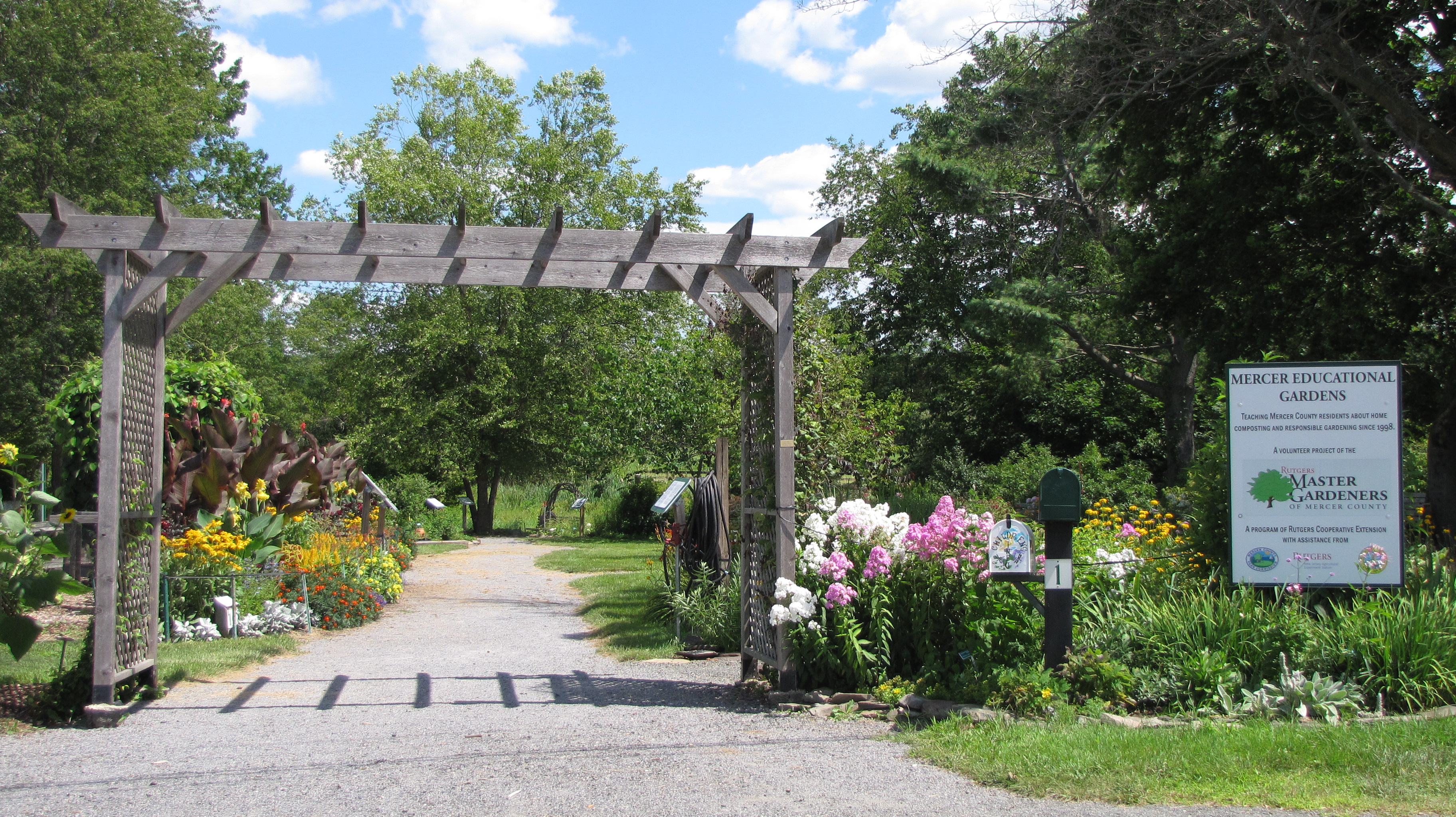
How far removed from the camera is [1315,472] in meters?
6.54

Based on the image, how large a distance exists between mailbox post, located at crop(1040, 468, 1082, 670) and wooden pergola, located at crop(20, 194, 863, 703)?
1788mm

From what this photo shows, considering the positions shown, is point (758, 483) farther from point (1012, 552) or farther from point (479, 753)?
point (479, 753)

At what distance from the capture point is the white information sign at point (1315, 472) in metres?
6.40

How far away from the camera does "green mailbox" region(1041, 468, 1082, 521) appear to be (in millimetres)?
5812

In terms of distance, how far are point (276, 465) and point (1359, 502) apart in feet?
34.9

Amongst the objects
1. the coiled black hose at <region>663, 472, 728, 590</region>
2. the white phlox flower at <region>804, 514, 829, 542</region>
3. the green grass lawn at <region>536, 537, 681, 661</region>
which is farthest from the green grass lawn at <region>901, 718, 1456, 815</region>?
the coiled black hose at <region>663, 472, 728, 590</region>

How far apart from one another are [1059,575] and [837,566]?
1435mm

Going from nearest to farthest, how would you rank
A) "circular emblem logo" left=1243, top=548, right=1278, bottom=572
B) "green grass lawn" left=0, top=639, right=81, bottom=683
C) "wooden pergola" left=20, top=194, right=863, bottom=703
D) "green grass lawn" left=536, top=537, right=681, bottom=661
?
"wooden pergola" left=20, top=194, right=863, bottom=703 < "circular emblem logo" left=1243, top=548, right=1278, bottom=572 < "green grass lawn" left=0, top=639, right=81, bottom=683 < "green grass lawn" left=536, top=537, right=681, bottom=661

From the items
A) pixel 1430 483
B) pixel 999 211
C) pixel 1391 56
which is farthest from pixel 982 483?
pixel 1391 56

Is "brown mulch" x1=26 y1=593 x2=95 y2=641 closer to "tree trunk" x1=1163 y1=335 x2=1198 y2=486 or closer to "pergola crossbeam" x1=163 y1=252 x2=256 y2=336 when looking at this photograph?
"pergola crossbeam" x1=163 y1=252 x2=256 y2=336

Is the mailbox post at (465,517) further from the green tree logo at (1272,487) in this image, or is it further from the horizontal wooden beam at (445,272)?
the green tree logo at (1272,487)

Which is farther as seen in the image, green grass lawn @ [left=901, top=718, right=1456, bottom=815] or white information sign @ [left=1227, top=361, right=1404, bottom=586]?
white information sign @ [left=1227, top=361, right=1404, bottom=586]

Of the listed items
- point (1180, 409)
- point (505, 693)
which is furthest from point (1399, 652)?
point (1180, 409)

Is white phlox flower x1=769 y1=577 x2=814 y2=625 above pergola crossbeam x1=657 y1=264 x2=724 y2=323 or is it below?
below
